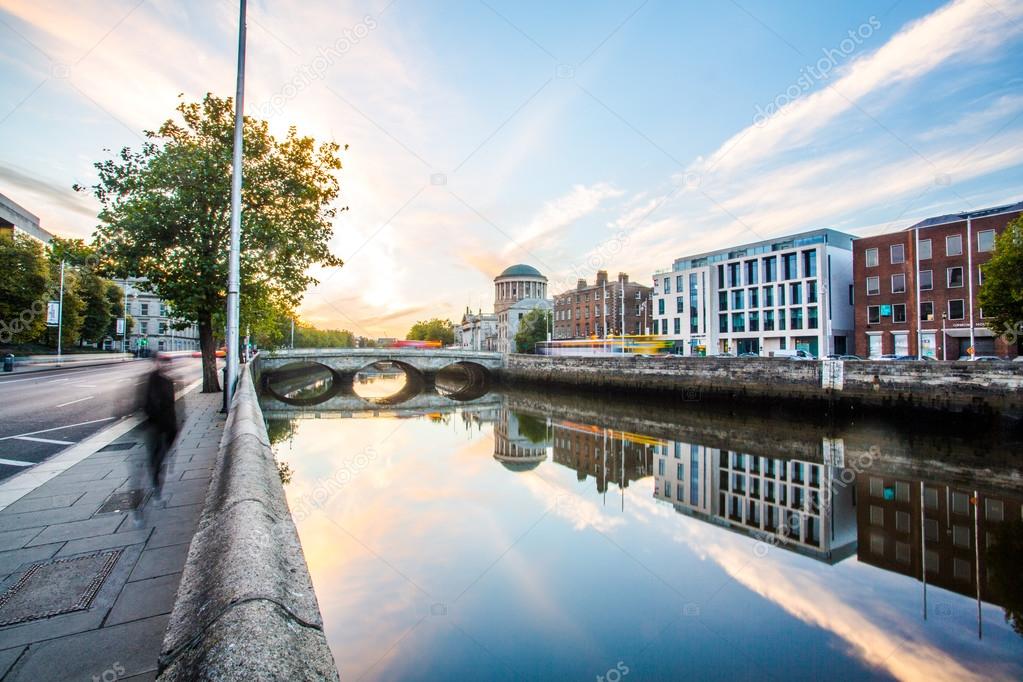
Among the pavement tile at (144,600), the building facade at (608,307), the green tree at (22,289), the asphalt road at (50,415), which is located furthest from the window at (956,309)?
the green tree at (22,289)

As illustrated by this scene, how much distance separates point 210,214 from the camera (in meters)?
15.2

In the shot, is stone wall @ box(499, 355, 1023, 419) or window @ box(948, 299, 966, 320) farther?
window @ box(948, 299, 966, 320)

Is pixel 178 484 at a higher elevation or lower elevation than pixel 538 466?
higher

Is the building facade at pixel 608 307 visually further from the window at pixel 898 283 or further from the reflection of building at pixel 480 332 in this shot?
the reflection of building at pixel 480 332

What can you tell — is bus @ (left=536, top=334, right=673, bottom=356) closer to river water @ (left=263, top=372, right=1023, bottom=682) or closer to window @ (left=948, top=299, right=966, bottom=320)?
window @ (left=948, top=299, right=966, bottom=320)

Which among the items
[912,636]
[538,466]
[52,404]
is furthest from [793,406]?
[52,404]

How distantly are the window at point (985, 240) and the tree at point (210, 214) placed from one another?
134 feet

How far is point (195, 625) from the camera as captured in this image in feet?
6.31

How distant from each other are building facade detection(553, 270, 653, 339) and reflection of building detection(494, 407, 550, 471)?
3888 cm

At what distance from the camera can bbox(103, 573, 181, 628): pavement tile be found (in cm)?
279

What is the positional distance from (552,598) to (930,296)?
42.6m

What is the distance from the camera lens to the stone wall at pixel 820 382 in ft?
62.8

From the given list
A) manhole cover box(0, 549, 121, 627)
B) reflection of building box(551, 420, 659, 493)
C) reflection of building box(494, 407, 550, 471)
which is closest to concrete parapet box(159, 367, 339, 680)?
manhole cover box(0, 549, 121, 627)

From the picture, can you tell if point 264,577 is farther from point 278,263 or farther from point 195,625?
point 278,263
